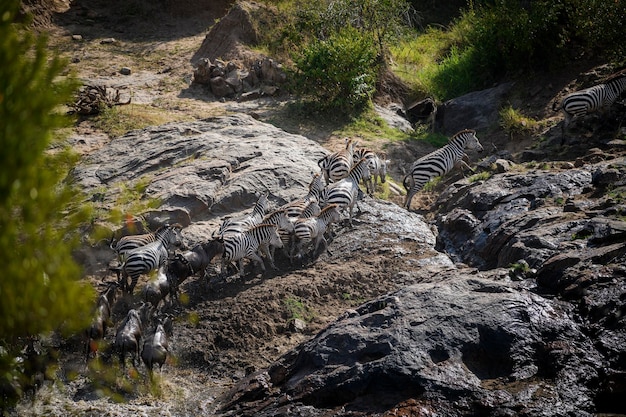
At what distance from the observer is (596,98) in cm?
1351

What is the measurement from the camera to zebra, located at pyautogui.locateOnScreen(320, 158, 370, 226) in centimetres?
1191

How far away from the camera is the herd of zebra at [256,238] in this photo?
8.60 meters

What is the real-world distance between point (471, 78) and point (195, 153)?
9321 millimetres

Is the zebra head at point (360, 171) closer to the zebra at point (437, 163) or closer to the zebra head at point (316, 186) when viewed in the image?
the zebra head at point (316, 186)

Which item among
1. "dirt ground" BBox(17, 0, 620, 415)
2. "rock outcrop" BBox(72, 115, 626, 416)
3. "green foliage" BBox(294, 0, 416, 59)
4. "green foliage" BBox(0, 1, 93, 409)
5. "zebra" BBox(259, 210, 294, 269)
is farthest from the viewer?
"green foliage" BBox(294, 0, 416, 59)

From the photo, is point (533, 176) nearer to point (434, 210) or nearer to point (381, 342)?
point (434, 210)

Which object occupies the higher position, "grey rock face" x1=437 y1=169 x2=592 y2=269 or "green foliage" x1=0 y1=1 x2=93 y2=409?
"green foliage" x1=0 y1=1 x2=93 y2=409

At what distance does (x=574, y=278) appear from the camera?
25.7 ft

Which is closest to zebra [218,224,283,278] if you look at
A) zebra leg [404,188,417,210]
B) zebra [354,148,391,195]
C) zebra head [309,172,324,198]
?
zebra head [309,172,324,198]

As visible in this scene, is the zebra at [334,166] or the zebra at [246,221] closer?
the zebra at [246,221]

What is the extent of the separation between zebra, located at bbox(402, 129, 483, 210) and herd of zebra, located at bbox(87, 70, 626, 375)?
21mm

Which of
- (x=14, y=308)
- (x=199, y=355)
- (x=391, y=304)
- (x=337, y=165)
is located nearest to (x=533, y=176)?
(x=337, y=165)

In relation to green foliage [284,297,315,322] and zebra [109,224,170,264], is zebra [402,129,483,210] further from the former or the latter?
zebra [109,224,170,264]

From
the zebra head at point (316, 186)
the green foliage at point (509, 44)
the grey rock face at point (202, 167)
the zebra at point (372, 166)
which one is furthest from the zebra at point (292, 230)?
the green foliage at point (509, 44)
